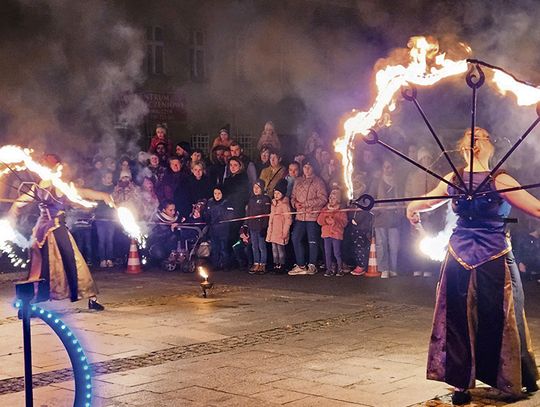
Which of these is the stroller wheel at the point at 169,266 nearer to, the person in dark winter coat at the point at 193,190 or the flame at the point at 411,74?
the person in dark winter coat at the point at 193,190

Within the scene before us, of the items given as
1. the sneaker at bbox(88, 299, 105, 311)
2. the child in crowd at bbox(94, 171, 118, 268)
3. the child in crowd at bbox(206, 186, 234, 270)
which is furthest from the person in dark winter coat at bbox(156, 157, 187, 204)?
the sneaker at bbox(88, 299, 105, 311)

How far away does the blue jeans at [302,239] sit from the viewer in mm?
12055

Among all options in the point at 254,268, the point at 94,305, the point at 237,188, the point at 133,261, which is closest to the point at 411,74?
the point at 94,305

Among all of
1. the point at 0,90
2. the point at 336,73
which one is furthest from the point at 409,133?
the point at 0,90

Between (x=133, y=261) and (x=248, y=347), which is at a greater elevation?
(x=133, y=261)

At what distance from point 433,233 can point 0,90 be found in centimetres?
605

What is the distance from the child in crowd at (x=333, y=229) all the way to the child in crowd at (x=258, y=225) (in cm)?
78

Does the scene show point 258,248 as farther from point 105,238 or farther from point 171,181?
point 105,238

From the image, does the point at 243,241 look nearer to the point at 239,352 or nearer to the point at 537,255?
the point at 537,255

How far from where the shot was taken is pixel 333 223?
11758 millimetres

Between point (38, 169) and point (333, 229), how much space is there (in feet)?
14.5

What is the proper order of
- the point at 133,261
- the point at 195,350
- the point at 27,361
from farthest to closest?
the point at 133,261, the point at 195,350, the point at 27,361

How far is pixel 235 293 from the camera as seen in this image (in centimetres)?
1038

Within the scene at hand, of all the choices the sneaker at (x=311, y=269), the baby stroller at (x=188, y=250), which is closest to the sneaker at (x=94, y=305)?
the baby stroller at (x=188, y=250)
